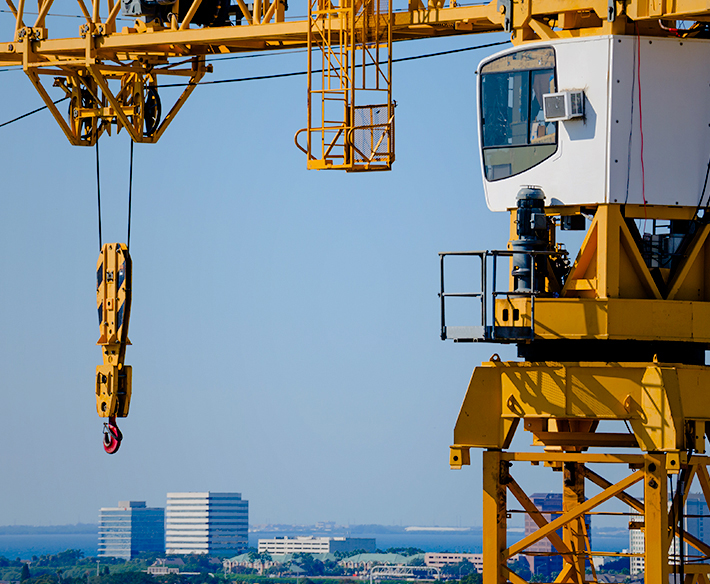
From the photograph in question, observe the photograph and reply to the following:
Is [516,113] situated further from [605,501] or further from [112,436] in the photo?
[112,436]

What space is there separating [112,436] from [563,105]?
13.1 metres

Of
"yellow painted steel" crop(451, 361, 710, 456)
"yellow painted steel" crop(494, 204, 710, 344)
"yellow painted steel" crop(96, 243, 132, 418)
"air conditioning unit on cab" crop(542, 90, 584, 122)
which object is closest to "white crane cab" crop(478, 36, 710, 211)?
"air conditioning unit on cab" crop(542, 90, 584, 122)

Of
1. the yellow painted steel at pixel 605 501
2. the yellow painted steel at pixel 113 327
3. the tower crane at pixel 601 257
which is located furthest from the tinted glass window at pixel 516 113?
the yellow painted steel at pixel 113 327

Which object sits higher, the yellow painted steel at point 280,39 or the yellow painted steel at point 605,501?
the yellow painted steel at point 280,39

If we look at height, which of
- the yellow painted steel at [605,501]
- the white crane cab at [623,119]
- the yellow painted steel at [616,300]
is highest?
the white crane cab at [623,119]

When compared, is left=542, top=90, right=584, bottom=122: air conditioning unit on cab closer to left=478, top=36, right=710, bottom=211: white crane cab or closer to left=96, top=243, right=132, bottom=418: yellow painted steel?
left=478, top=36, right=710, bottom=211: white crane cab

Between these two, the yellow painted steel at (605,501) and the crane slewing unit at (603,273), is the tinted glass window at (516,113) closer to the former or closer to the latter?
the crane slewing unit at (603,273)

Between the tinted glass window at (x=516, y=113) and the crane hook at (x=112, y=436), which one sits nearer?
the tinted glass window at (x=516, y=113)

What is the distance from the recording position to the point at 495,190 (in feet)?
62.6

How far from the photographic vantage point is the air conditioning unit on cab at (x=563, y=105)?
1809cm

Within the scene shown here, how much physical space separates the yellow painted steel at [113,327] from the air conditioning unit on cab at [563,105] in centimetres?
1196

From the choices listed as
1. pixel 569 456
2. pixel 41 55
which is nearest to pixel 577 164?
pixel 569 456

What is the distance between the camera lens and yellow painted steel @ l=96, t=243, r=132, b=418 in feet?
86.4

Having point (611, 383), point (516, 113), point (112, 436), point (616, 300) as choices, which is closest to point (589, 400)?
point (611, 383)
